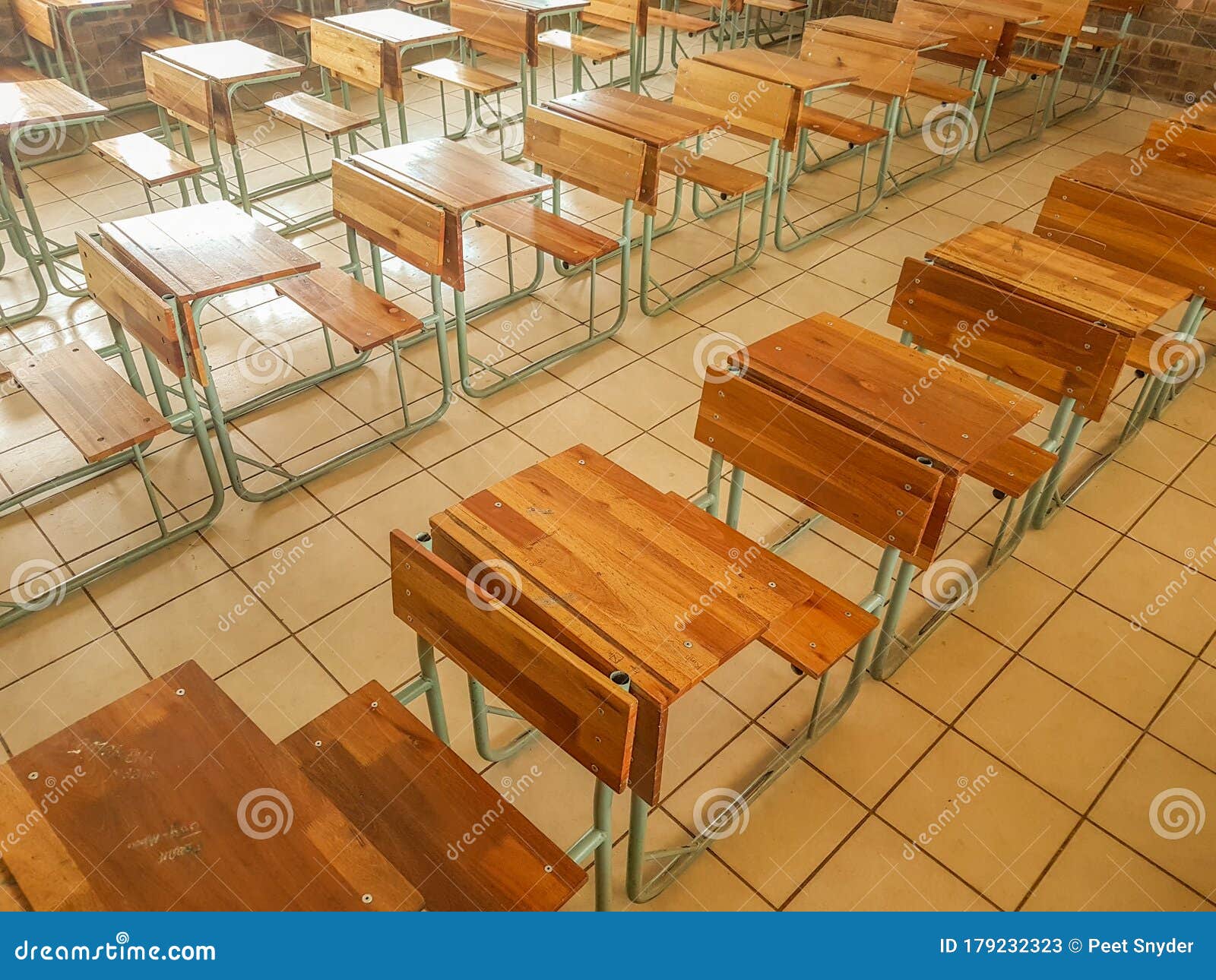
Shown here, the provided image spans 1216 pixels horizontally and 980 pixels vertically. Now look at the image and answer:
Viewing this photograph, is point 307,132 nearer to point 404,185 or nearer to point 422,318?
point 422,318

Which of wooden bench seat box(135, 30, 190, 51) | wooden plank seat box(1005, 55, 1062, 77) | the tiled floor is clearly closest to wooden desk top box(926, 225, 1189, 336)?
the tiled floor

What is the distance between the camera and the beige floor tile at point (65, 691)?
99.3 inches

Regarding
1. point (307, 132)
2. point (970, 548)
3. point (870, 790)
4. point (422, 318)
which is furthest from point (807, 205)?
point (870, 790)

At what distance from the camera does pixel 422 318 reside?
4.21 m

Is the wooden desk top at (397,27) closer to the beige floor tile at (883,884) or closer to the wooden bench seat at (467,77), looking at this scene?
the wooden bench seat at (467,77)

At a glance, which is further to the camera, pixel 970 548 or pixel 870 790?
pixel 970 548

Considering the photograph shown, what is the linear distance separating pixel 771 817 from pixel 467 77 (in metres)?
4.63

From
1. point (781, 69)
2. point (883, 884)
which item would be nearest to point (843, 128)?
point (781, 69)

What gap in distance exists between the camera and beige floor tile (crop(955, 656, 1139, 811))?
8.19 feet

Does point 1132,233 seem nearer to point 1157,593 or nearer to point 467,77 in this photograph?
point 1157,593

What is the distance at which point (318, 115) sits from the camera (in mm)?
4914

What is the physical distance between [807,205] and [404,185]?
9.12 feet
